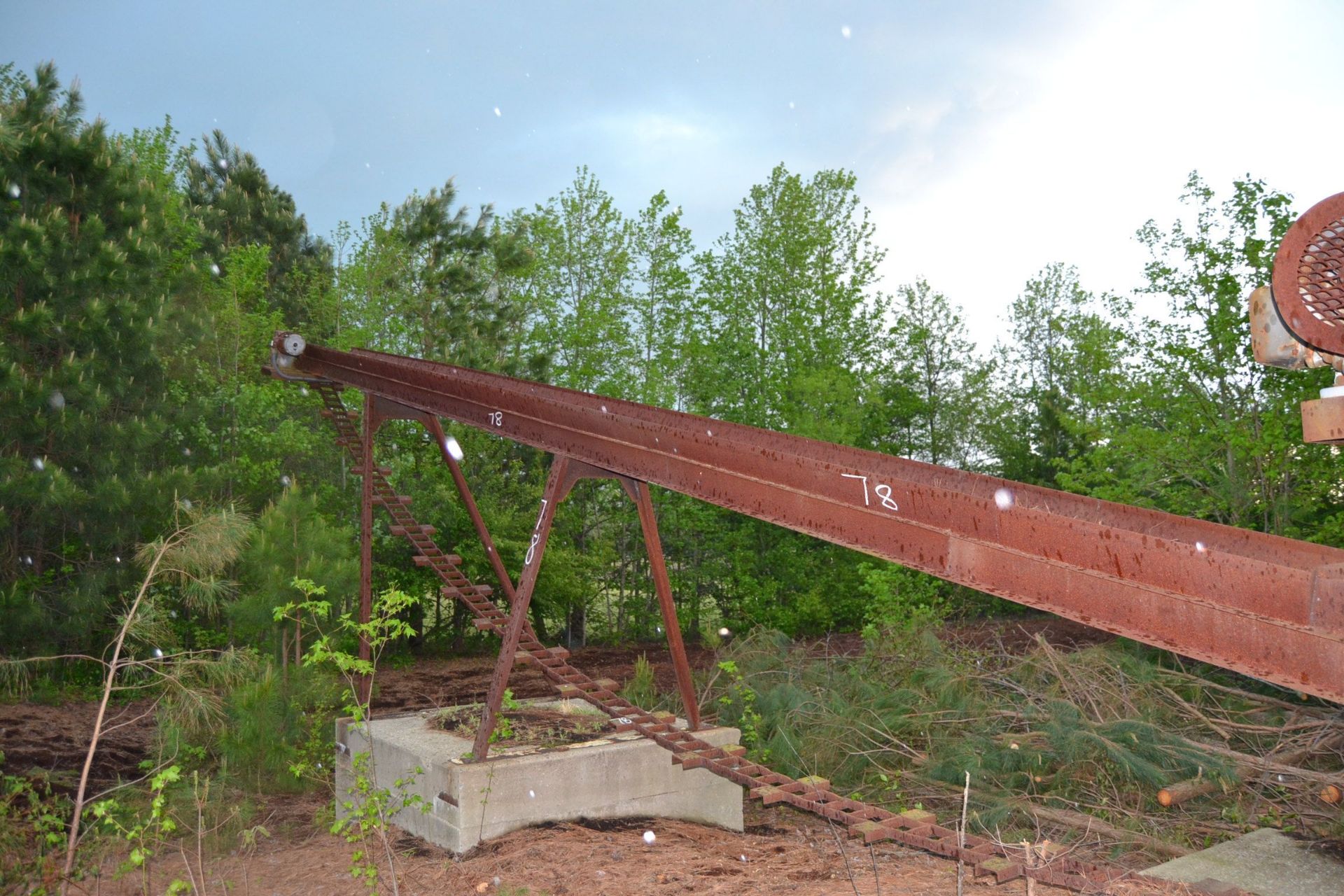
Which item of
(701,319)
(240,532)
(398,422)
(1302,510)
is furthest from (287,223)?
(1302,510)

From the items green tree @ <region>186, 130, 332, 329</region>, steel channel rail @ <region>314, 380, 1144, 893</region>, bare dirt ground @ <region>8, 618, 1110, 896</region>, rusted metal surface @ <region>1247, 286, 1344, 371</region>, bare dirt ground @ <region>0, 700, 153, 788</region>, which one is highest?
green tree @ <region>186, 130, 332, 329</region>

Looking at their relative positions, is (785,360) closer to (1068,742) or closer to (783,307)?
(783,307)

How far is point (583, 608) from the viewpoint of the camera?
1797 cm

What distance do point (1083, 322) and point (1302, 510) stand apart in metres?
18.1

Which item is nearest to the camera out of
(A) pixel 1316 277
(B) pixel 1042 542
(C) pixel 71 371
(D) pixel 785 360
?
(A) pixel 1316 277

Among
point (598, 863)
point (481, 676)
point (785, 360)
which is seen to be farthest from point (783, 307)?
point (598, 863)

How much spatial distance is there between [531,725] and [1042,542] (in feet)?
18.2

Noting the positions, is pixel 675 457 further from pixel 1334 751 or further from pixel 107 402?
pixel 107 402

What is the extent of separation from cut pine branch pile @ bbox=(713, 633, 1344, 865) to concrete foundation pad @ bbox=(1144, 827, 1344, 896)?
3.19 feet

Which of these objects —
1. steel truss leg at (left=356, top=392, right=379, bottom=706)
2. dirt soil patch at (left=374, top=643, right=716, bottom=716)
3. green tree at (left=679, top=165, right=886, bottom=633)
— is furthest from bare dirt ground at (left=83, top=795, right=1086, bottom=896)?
green tree at (left=679, top=165, right=886, bottom=633)

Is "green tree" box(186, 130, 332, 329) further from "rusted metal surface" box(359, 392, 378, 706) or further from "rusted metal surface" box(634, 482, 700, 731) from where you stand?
"rusted metal surface" box(634, 482, 700, 731)

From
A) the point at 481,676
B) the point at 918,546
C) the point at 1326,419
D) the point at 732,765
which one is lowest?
the point at 481,676

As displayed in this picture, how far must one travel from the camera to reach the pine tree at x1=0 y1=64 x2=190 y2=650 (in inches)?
473

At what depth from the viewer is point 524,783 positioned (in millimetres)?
6242
